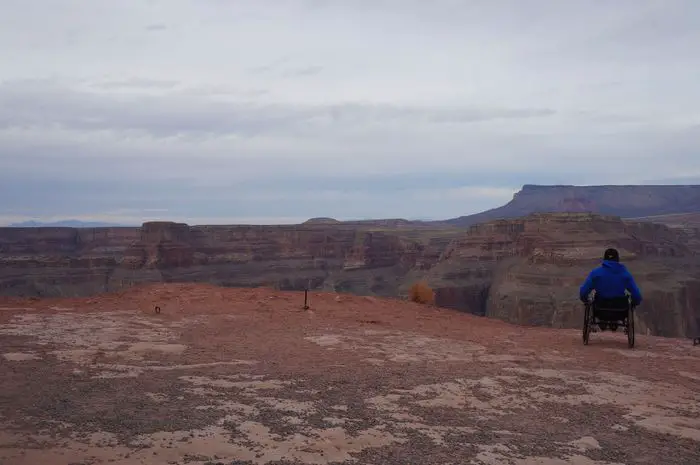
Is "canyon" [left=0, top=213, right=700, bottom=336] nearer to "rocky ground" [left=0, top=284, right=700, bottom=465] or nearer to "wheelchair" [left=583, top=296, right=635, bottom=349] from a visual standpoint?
"wheelchair" [left=583, top=296, right=635, bottom=349]

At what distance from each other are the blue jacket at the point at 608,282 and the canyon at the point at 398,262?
142ft

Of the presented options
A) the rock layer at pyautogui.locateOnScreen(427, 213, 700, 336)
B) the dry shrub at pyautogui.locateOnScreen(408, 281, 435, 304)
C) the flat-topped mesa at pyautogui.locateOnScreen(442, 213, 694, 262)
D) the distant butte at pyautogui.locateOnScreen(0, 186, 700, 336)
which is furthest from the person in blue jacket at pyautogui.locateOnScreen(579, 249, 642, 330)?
the flat-topped mesa at pyautogui.locateOnScreen(442, 213, 694, 262)

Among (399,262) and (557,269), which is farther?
(399,262)

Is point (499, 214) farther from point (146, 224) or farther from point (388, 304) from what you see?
point (388, 304)

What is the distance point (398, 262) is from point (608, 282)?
78.9m

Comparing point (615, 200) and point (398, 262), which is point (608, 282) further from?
point (615, 200)

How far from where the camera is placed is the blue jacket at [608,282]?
9250mm

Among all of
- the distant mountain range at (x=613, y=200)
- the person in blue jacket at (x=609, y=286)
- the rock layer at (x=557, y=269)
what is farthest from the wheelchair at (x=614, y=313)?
the distant mountain range at (x=613, y=200)

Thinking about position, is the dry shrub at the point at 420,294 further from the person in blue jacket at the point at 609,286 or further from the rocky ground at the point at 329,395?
the person in blue jacket at the point at 609,286

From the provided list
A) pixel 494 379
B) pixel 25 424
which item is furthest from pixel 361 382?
pixel 25 424

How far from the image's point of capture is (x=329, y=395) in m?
5.77

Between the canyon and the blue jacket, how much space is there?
43.4 metres

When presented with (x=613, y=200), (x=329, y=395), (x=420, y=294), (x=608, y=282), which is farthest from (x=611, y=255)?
(x=613, y=200)

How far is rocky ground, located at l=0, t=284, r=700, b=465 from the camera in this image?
4281mm
